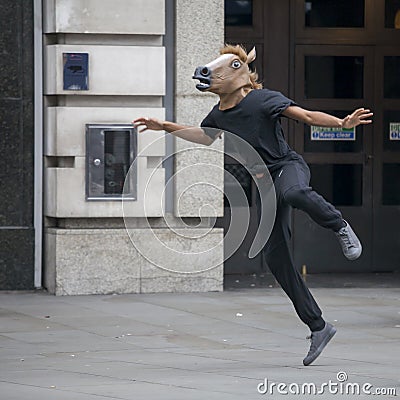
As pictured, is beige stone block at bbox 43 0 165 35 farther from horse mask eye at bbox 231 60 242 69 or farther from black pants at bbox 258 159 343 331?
black pants at bbox 258 159 343 331

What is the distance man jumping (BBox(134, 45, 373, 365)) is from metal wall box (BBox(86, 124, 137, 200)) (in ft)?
12.6

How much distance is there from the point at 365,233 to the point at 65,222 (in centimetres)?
409

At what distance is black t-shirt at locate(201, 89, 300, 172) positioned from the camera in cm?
805

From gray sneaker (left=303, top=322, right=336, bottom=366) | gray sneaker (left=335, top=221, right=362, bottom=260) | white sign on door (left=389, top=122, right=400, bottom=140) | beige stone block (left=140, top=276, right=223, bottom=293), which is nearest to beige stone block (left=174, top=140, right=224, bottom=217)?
beige stone block (left=140, top=276, right=223, bottom=293)

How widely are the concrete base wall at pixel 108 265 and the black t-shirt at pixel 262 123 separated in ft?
13.6

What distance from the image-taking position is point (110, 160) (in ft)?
40.9

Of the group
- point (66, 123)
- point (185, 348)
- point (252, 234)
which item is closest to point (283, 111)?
point (185, 348)

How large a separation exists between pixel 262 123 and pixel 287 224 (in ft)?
2.46

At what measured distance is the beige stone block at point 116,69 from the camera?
12.2m

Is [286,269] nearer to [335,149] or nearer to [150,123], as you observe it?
[150,123]

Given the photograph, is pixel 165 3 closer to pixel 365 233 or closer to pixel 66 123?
pixel 66 123

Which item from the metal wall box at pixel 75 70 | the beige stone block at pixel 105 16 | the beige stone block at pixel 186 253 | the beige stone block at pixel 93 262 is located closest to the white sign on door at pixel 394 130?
the beige stone block at pixel 186 253

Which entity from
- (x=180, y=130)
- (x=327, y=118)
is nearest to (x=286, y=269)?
(x=327, y=118)

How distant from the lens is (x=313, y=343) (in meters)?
8.30
